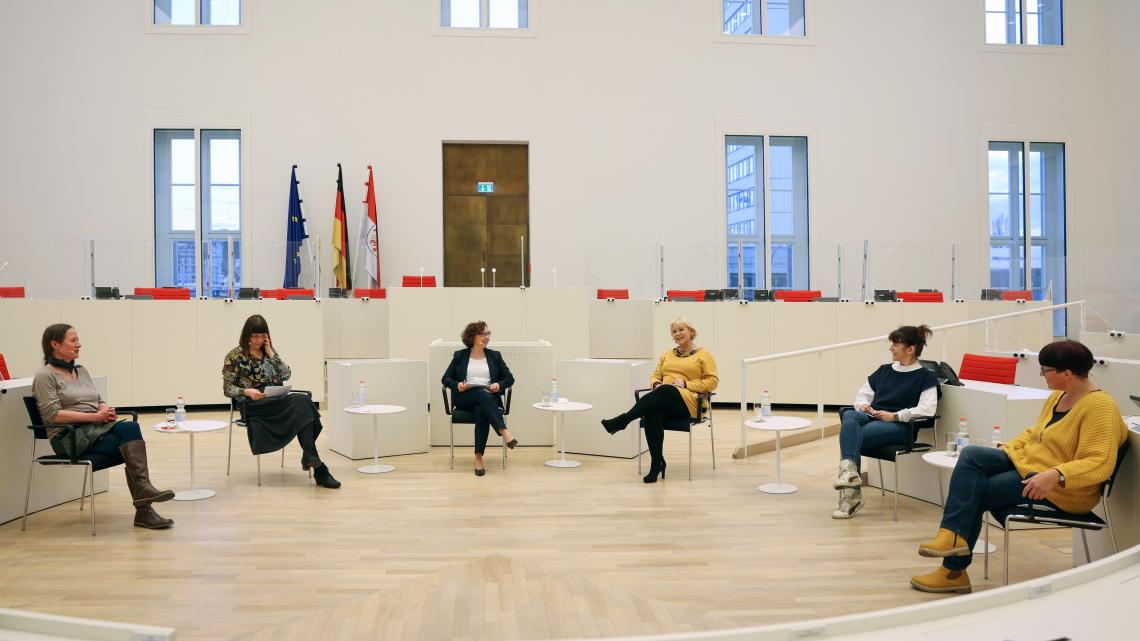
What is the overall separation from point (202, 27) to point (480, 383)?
8836 mm

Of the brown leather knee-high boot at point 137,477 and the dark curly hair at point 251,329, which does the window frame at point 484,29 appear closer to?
the dark curly hair at point 251,329

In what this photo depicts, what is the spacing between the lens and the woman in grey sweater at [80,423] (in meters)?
4.67

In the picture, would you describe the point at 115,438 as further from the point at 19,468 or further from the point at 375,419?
the point at 375,419

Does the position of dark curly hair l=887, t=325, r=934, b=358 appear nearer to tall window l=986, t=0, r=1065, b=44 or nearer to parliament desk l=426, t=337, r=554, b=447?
parliament desk l=426, t=337, r=554, b=447

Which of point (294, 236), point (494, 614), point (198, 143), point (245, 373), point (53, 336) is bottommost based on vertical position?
point (494, 614)

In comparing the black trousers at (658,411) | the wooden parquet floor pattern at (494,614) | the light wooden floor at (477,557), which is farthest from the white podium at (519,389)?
the wooden parquet floor pattern at (494,614)

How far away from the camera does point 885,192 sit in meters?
13.2

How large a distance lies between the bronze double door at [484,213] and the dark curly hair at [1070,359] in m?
9.67

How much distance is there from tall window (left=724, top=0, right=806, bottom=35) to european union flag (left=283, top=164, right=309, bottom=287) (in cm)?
708

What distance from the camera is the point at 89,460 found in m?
4.68

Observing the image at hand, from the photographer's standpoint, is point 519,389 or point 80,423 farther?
point 519,389

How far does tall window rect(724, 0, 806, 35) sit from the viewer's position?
1303 centimetres

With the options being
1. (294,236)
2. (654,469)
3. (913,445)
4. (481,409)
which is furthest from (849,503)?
(294,236)

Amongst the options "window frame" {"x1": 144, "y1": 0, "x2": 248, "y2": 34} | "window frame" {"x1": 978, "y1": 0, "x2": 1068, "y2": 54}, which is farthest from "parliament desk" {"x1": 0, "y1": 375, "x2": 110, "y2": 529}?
"window frame" {"x1": 978, "y1": 0, "x2": 1068, "y2": 54}
